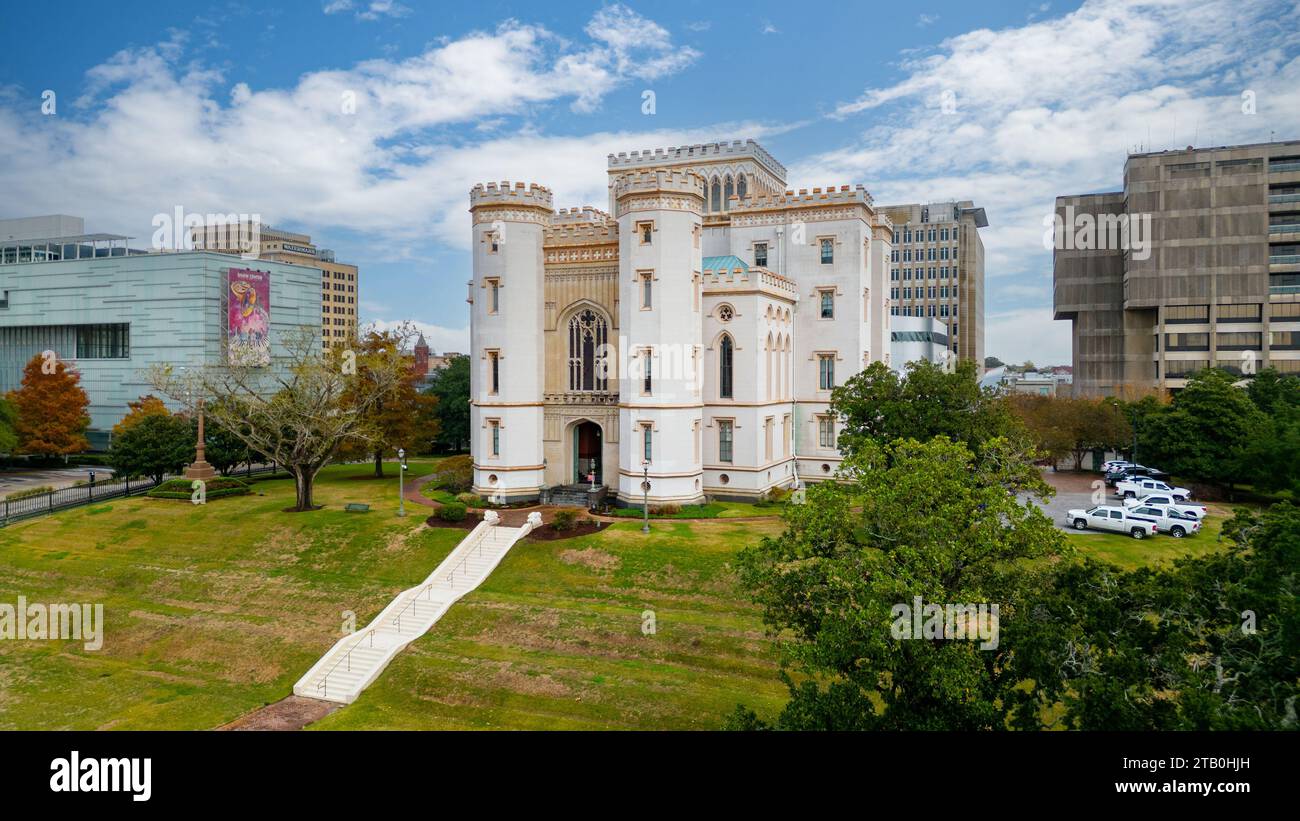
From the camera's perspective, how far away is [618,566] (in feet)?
112

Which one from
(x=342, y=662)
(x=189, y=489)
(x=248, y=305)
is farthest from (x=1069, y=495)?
(x=248, y=305)

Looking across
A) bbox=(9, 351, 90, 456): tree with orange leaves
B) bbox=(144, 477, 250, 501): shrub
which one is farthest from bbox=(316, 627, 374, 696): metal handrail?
bbox=(9, 351, 90, 456): tree with orange leaves

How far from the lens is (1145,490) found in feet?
151

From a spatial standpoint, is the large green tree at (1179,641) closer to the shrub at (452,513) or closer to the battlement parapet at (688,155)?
the shrub at (452,513)

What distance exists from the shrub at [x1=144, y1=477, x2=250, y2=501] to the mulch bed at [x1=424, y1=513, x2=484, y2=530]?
1609 cm

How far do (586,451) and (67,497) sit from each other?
3254cm

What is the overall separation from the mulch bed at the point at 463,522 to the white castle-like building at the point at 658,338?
3526 millimetres

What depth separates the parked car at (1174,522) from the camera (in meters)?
37.9

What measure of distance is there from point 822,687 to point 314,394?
33.2 metres

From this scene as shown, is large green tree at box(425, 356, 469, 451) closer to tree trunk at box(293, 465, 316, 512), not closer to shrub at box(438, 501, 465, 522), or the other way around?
tree trunk at box(293, 465, 316, 512)

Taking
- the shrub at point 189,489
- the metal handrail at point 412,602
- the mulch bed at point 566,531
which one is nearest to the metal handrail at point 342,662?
the metal handrail at point 412,602
